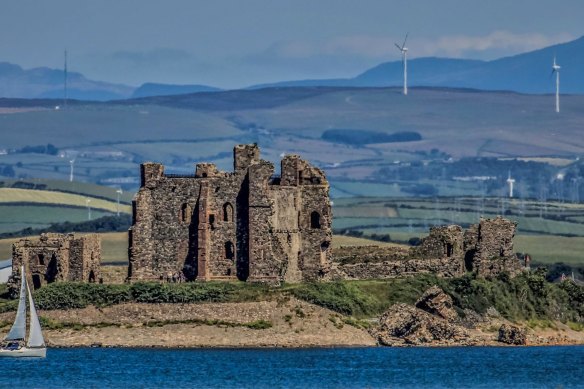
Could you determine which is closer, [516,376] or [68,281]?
[516,376]

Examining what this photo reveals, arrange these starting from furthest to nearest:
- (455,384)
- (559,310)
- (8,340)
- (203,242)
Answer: (559,310) → (203,242) → (8,340) → (455,384)

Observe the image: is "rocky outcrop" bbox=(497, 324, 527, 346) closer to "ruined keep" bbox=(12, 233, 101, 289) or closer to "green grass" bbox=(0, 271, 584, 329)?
"green grass" bbox=(0, 271, 584, 329)

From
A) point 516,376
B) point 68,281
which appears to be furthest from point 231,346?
point 516,376

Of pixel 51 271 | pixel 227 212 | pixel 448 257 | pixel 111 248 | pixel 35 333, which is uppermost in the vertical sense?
pixel 227 212

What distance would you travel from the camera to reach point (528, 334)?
10375 centimetres

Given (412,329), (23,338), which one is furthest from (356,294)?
(23,338)

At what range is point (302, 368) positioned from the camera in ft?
286

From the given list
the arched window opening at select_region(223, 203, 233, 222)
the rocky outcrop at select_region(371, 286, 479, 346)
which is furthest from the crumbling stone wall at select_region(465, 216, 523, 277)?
the arched window opening at select_region(223, 203, 233, 222)

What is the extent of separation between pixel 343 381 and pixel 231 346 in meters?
15.0

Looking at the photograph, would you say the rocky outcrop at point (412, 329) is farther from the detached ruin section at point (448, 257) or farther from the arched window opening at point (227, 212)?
the arched window opening at point (227, 212)

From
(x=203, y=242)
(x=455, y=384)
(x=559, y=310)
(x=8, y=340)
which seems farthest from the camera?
(x=559, y=310)

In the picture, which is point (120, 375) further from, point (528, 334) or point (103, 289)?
point (528, 334)

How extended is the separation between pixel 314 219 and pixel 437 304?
7.67 m

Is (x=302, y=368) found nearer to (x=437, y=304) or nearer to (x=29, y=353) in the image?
(x=29, y=353)
